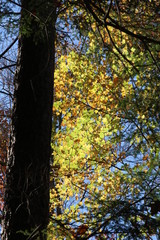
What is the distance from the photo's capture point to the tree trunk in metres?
2.90

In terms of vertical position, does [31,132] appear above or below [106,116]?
below

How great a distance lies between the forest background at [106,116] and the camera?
291 cm

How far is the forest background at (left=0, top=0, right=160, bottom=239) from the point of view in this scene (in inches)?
114

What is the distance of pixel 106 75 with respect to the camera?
8.12 metres

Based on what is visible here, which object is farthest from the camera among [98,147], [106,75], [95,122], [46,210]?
[106,75]

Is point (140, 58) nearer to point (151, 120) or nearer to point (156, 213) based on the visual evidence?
point (151, 120)

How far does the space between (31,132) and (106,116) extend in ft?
13.6

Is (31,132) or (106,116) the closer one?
(31,132)

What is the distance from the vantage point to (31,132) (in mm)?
3205

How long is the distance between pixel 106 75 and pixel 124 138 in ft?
13.3

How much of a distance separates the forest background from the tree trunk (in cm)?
18

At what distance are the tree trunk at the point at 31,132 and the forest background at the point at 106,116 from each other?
176 millimetres

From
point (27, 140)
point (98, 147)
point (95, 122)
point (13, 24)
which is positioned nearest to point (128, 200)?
point (27, 140)

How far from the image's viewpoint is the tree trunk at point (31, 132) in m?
2.90
